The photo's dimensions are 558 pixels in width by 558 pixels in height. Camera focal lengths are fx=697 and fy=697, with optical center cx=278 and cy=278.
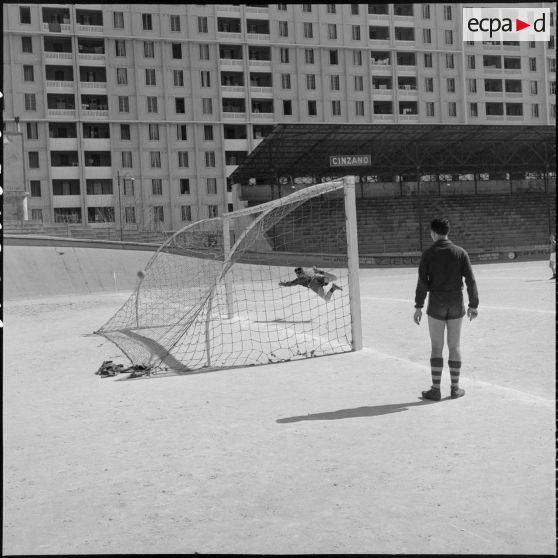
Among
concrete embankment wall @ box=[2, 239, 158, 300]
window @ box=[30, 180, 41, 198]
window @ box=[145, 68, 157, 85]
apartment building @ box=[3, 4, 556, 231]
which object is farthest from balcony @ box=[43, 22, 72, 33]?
concrete embankment wall @ box=[2, 239, 158, 300]

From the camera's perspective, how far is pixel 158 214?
6144 centimetres

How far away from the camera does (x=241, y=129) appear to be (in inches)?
2564

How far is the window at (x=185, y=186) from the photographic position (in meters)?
62.9

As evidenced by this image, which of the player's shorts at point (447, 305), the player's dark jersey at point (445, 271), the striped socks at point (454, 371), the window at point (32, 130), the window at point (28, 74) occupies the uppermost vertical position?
the window at point (28, 74)

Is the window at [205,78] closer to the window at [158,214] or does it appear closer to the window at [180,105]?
the window at [180,105]

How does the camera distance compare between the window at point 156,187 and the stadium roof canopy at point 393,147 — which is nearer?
the stadium roof canopy at point 393,147

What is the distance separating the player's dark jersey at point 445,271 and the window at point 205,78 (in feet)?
195

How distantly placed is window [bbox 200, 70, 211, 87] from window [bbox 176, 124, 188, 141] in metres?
4.26

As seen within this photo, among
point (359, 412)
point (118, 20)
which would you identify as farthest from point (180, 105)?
point (359, 412)

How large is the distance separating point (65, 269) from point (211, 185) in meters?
29.2

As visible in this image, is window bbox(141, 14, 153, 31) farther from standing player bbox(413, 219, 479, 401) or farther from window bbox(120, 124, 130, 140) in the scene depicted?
standing player bbox(413, 219, 479, 401)

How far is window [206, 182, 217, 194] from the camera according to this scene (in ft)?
208

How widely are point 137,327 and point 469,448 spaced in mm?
12092

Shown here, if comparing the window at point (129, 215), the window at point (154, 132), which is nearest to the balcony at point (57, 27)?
the window at point (154, 132)
